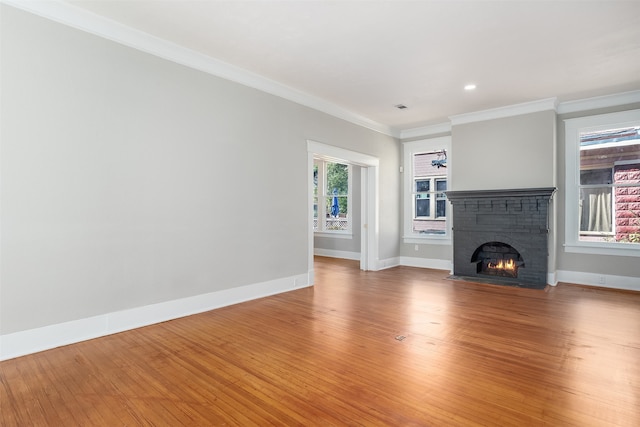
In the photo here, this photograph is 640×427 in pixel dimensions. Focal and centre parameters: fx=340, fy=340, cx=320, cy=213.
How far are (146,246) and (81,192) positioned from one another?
0.78m

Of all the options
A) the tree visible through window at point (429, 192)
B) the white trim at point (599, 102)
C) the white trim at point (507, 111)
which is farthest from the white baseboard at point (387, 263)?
the white trim at point (599, 102)

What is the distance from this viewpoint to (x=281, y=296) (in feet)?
15.4

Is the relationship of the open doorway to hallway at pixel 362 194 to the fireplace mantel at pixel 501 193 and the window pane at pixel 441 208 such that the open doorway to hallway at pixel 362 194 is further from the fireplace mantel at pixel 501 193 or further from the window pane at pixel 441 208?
the fireplace mantel at pixel 501 193

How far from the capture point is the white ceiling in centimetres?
301

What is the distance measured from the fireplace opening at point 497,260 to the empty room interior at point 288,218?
6 cm

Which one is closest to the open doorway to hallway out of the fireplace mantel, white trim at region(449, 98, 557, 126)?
the fireplace mantel

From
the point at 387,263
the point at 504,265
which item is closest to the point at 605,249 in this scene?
the point at 504,265

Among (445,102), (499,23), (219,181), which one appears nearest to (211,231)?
(219,181)

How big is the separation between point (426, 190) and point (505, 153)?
1716 millimetres

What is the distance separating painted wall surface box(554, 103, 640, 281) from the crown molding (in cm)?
397

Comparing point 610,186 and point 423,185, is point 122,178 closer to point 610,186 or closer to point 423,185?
point 423,185

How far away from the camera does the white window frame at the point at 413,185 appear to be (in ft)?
22.6

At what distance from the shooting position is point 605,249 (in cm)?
534

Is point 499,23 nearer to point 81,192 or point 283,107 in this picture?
point 283,107
